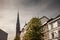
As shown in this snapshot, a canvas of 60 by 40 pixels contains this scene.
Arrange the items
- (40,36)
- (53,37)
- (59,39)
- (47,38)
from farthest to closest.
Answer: (47,38)
(53,37)
(59,39)
(40,36)

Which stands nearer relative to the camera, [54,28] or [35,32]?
[35,32]

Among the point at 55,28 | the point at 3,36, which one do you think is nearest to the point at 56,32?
the point at 55,28

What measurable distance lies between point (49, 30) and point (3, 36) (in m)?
51.1

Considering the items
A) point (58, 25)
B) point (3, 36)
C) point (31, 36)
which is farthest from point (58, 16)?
point (3, 36)

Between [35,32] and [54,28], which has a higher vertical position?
[54,28]

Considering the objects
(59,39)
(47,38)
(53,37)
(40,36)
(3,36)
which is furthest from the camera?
(3,36)

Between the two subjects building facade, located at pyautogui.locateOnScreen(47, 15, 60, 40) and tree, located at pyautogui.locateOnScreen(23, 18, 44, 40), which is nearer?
tree, located at pyautogui.locateOnScreen(23, 18, 44, 40)

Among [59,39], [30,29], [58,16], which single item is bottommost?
[59,39]

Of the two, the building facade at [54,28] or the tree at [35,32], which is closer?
the tree at [35,32]

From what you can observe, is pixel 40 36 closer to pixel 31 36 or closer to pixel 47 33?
pixel 31 36

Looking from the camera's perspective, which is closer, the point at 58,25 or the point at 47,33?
the point at 58,25

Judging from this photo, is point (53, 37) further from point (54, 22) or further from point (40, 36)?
point (40, 36)

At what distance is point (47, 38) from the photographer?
188ft

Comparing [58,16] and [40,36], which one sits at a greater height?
[58,16]
